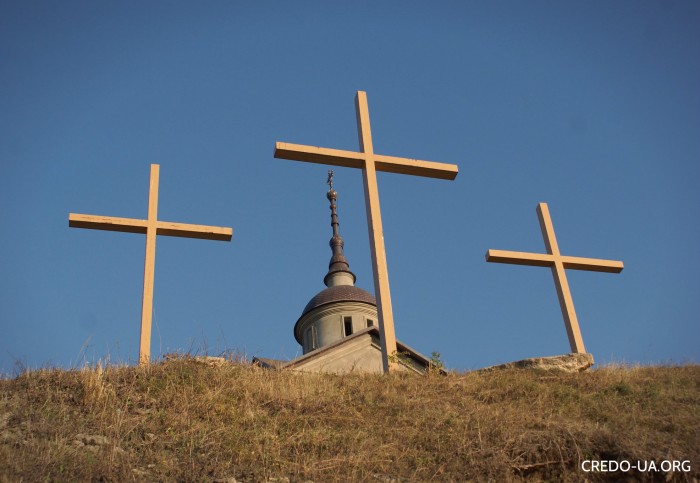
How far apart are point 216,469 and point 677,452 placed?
387cm

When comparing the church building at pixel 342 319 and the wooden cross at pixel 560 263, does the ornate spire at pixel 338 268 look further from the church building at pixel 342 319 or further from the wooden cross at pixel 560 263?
the wooden cross at pixel 560 263

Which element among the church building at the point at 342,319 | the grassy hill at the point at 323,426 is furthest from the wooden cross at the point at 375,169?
the church building at the point at 342,319

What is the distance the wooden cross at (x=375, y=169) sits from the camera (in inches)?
420

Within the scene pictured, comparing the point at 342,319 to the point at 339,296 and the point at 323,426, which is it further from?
the point at 323,426

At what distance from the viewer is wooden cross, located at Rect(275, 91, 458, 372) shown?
10672 mm

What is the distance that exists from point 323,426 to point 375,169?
18.9 feet

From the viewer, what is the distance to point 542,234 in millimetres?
13625

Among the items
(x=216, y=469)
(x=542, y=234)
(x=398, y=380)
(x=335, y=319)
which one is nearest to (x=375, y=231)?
(x=398, y=380)

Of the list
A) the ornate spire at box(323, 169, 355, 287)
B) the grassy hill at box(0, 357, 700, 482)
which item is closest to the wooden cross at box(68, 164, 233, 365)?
the grassy hill at box(0, 357, 700, 482)

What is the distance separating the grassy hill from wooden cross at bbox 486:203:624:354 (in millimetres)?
3459

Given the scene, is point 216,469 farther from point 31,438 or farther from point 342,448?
point 31,438

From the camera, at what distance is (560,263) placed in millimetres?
13234

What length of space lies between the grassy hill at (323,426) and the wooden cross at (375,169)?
161 cm

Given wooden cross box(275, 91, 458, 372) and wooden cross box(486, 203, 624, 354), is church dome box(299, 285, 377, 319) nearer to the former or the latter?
wooden cross box(486, 203, 624, 354)
